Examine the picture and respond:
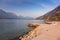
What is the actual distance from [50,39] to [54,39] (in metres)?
0.46

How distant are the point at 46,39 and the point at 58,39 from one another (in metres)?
1.42

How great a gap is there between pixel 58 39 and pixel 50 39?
38.5 inches

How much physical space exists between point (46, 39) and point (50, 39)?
0.45 metres

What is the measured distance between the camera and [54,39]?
11.8 meters

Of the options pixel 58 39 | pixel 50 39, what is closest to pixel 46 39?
pixel 50 39

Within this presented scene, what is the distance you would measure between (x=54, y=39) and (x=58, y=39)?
1.73 ft

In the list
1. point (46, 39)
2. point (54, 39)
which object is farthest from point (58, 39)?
point (46, 39)

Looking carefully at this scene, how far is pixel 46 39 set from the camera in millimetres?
11852

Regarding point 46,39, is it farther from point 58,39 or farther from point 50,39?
point 58,39

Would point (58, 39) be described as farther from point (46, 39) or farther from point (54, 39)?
point (46, 39)

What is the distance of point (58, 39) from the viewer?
11.9m
